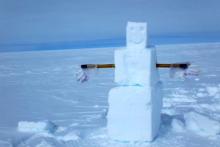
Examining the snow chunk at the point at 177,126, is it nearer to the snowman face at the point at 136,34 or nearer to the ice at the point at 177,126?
the ice at the point at 177,126

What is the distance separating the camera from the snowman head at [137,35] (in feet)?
11.9

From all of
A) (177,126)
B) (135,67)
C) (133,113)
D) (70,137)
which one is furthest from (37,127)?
(177,126)

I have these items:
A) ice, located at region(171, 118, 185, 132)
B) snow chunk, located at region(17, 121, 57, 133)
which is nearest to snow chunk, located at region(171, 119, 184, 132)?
ice, located at region(171, 118, 185, 132)

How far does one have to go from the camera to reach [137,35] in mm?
3648

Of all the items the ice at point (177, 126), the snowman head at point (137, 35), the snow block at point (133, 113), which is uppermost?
the snowman head at point (137, 35)

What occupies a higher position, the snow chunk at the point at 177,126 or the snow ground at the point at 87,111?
the snow chunk at the point at 177,126

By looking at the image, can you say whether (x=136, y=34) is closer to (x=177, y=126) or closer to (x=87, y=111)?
(x=177, y=126)

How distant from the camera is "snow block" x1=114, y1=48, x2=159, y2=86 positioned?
3639 millimetres

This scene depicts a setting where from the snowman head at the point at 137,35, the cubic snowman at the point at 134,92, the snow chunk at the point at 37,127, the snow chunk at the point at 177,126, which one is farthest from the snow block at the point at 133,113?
the snow chunk at the point at 37,127

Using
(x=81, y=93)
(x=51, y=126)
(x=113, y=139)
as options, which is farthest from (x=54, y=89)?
(x=113, y=139)

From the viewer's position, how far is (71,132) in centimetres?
407

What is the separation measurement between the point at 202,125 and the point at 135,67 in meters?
1.03

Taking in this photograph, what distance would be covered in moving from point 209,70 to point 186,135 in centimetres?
769

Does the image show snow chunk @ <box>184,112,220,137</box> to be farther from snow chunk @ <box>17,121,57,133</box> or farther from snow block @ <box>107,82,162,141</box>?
snow chunk @ <box>17,121,57,133</box>
